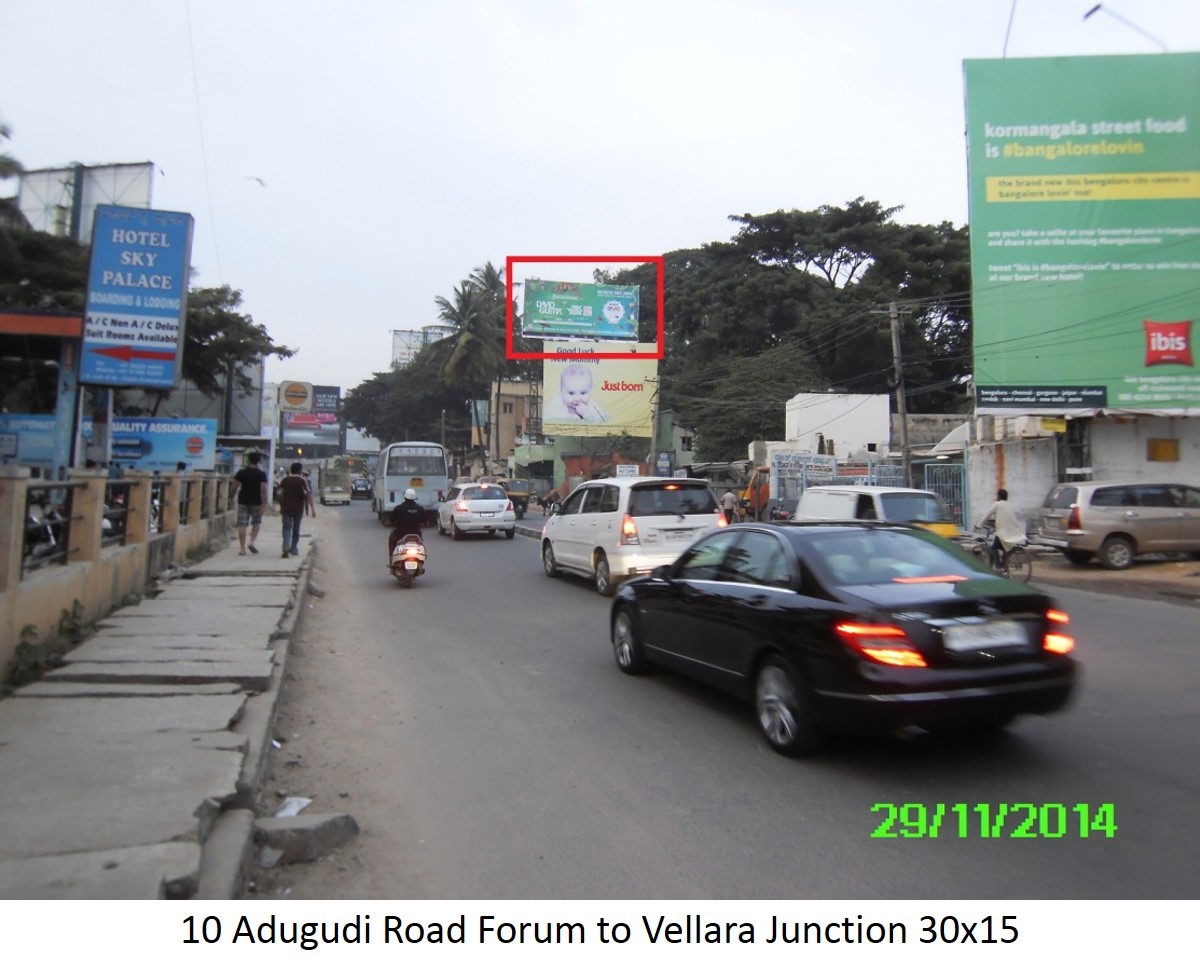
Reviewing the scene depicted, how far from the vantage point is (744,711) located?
672cm

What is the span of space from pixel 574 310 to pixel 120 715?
122 ft

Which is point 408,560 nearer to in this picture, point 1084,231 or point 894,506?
point 894,506

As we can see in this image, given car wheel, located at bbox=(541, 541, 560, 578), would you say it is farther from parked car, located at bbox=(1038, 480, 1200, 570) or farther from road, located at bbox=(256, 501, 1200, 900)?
parked car, located at bbox=(1038, 480, 1200, 570)

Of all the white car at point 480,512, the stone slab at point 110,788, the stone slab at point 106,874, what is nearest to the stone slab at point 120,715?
the stone slab at point 110,788

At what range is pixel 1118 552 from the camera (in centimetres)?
1672

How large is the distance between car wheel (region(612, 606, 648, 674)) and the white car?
55.0 feet

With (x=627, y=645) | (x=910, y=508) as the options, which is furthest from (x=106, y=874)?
(x=910, y=508)

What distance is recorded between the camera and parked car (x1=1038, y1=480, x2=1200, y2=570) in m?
16.6

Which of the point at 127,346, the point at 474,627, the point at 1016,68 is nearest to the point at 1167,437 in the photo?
the point at 1016,68

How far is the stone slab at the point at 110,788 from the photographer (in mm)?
3826

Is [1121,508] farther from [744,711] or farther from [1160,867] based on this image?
[1160,867]

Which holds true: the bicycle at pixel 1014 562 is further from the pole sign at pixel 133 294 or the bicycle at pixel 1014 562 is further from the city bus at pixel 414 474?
the city bus at pixel 414 474
